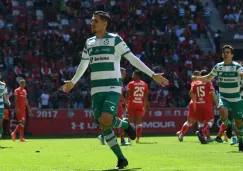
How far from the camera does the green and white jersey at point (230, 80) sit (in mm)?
15734

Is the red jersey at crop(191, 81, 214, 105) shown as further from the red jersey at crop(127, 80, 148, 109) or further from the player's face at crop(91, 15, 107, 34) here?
the player's face at crop(91, 15, 107, 34)

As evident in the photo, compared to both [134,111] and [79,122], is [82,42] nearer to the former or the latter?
[79,122]

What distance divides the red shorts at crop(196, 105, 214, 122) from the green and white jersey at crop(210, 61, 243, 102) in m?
6.36

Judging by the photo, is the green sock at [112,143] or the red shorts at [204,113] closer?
the green sock at [112,143]

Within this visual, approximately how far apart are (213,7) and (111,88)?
117 ft

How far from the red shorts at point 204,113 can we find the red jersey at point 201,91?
173 mm

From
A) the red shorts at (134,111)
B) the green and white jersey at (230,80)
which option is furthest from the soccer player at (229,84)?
the red shorts at (134,111)

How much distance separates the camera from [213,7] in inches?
1804

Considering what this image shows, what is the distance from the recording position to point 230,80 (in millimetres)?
15797

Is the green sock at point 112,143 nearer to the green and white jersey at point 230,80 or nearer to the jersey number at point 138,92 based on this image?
the green and white jersey at point 230,80

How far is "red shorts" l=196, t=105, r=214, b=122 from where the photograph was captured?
22.2 metres

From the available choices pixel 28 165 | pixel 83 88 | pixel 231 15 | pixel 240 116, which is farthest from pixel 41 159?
pixel 231 15

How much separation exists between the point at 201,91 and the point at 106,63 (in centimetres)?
1164

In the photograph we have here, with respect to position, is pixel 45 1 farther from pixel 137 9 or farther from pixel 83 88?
pixel 83 88
